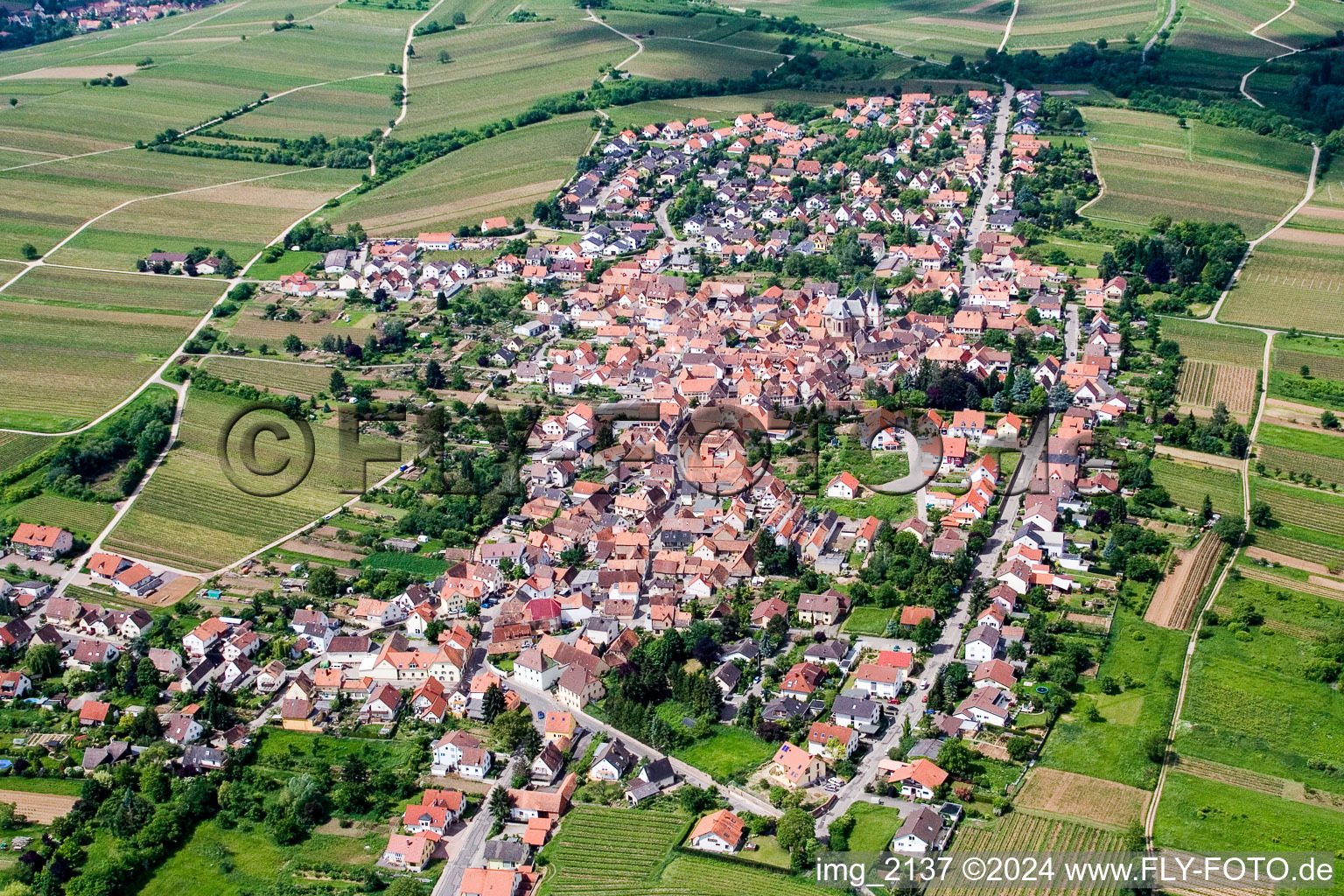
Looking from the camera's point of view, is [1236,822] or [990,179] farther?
[990,179]

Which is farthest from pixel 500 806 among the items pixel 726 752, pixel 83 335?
pixel 83 335

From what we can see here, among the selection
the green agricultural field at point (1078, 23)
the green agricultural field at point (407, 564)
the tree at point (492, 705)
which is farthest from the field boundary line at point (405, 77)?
the tree at point (492, 705)

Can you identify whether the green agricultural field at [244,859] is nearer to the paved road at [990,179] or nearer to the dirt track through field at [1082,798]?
the dirt track through field at [1082,798]

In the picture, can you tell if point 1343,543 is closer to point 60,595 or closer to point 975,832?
point 975,832

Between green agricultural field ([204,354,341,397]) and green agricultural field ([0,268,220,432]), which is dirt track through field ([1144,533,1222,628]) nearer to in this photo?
green agricultural field ([204,354,341,397])

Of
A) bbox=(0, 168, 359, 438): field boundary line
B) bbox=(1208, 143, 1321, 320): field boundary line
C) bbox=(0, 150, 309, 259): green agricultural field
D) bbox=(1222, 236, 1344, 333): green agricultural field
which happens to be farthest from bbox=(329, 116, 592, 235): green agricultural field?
bbox=(1222, 236, 1344, 333): green agricultural field

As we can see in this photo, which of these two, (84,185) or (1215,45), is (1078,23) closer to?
(1215,45)
